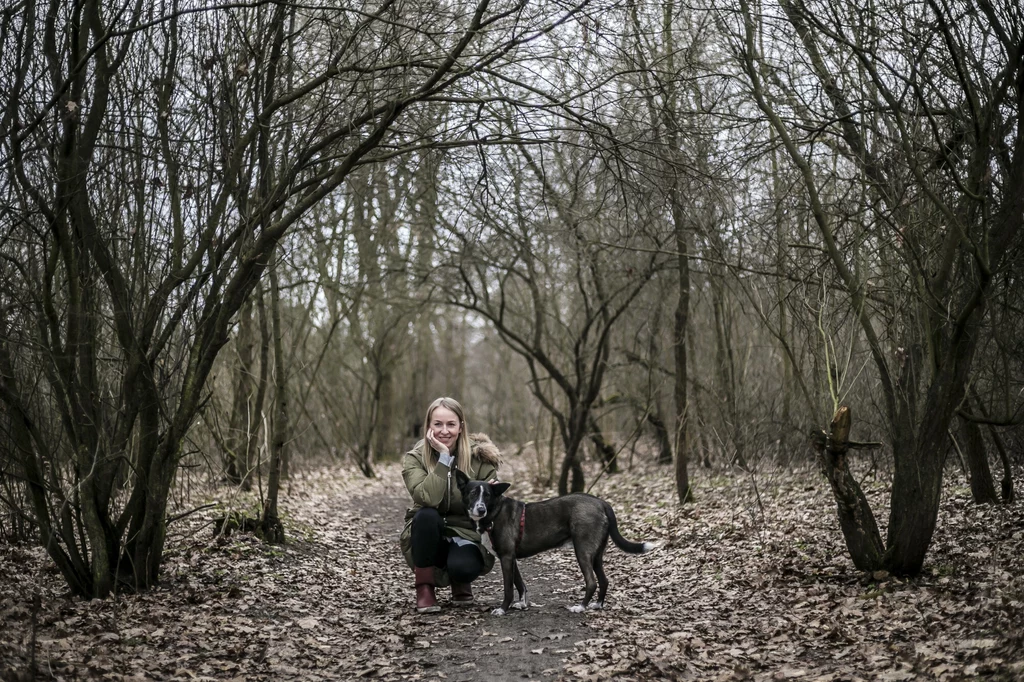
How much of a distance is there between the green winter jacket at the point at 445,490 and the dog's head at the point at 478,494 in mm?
200

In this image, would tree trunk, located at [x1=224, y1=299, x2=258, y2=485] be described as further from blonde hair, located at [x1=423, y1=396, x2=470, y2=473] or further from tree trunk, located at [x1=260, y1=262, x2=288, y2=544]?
blonde hair, located at [x1=423, y1=396, x2=470, y2=473]

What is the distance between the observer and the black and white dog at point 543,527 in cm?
649

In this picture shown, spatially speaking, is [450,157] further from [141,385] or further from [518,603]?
[518,603]

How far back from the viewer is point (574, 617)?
6.48 metres

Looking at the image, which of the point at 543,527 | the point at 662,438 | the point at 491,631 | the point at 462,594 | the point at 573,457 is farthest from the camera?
the point at 662,438

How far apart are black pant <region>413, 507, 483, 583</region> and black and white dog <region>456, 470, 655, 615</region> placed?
28cm

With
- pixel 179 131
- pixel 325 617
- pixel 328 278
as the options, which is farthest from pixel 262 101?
pixel 328 278

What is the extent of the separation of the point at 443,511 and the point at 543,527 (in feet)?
2.88

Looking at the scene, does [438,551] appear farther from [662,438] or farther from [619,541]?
[662,438]

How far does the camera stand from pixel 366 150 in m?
6.62

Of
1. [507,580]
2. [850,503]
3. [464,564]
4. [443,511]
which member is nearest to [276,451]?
[443,511]

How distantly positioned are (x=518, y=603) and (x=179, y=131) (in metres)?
4.72

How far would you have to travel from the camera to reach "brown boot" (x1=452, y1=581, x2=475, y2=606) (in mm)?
7000

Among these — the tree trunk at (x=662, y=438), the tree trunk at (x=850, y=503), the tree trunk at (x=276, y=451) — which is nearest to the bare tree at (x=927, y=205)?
the tree trunk at (x=850, y=503)
